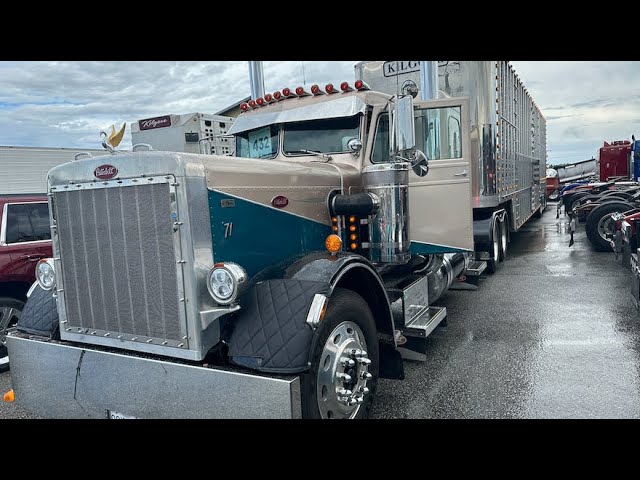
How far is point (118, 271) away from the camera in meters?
2.98

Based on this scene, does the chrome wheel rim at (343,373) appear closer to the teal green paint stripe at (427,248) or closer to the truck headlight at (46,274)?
the teal green paint stripe at (427,248)

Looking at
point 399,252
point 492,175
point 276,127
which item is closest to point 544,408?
point 399,252

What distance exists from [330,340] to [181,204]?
1.17 m

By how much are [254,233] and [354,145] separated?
1.55 metres

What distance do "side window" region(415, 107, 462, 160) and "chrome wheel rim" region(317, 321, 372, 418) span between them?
7.04 ft

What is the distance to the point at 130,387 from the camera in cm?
287

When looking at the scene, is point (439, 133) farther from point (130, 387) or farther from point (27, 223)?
point (27, 223)

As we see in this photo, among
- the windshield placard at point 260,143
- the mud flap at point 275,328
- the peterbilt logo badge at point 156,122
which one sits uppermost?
the peterbilt logo badge at point 156,122

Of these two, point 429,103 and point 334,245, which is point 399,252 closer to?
point 334,245

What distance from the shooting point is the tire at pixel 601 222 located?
401 inches

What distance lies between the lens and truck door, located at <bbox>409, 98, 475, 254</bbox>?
182 inches

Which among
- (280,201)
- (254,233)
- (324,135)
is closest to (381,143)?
(324,135)

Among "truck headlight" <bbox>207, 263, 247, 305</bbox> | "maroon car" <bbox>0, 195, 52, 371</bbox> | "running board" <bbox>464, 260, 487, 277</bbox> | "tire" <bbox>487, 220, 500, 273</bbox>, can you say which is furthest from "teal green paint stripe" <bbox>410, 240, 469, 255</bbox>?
"maroon car" <bbox>0, 195, 52, 371</bbox>

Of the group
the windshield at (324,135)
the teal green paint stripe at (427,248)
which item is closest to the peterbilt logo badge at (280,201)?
the windshield at (324,135)
